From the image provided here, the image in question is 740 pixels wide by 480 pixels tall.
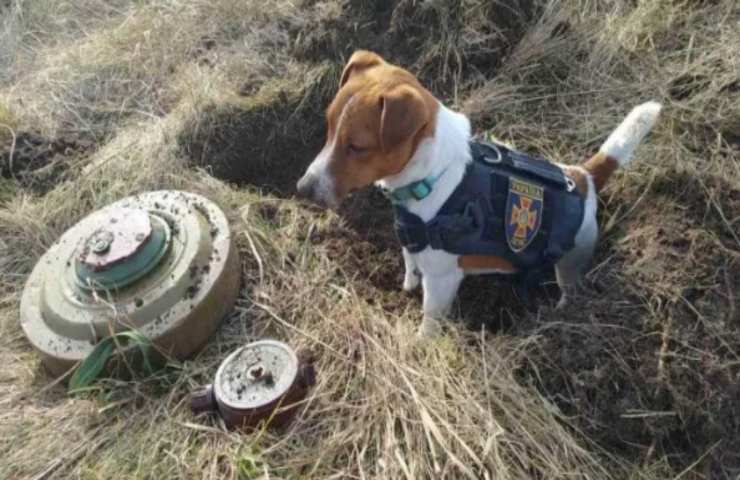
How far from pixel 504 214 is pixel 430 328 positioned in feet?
2.01

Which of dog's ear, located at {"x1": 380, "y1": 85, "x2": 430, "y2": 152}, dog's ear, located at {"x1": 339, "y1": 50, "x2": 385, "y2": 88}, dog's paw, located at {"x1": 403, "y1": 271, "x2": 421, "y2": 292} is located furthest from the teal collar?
dog's paw, located at {"x1": 403, "y1": 271, "x2": 421, "y2": 292}

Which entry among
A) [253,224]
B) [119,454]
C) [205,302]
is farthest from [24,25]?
[119,454]

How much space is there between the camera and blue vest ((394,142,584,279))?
2711mm

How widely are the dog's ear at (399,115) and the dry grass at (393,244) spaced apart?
909mm

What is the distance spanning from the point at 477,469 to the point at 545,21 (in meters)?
2.79

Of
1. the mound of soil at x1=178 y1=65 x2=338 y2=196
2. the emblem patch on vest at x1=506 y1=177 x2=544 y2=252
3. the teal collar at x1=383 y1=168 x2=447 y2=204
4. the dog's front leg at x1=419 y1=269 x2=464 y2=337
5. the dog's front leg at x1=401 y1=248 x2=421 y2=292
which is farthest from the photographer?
the mound of soil at x1=178 y1=65 x2=338 y2=196

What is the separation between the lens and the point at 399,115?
95.1 inches

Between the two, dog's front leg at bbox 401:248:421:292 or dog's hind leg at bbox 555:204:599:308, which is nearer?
dog's hind leg at bbox 555:204:599:308

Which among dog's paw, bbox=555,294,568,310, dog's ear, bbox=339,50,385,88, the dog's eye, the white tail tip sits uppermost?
dog's ear, bbox=339,50,385,88

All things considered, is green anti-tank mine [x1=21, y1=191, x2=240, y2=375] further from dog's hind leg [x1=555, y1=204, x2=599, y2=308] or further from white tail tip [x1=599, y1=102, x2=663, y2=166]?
white tail tip [x1=599, y1=102, x2=663, y2=166]

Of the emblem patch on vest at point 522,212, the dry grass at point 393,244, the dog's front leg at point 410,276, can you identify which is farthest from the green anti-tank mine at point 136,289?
the emblem patch on vest at point 522,212

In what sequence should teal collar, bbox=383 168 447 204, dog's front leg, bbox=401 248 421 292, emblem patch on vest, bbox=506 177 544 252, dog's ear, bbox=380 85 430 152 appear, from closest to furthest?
dog's ear, bbox=380 85 430 152, teal collar, bbox=383 168 447 204, emblem patch on vest, bbox=506 177 544 252, dog's front leg, bbox=401 248 421 292

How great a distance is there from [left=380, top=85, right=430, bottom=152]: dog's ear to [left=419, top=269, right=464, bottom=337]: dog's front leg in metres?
0.70

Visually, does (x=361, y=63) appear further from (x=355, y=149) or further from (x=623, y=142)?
(x=623, y=142)
